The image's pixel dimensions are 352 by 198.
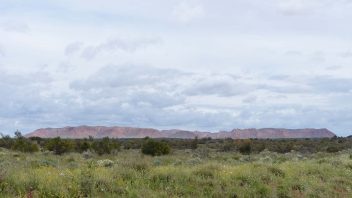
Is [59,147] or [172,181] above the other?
[59,147]

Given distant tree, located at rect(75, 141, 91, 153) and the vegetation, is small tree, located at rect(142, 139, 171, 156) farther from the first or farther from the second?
the vegetation

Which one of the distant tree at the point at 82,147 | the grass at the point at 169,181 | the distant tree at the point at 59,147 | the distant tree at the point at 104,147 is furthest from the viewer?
the distant tree at the point at 82,147

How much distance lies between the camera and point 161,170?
14.1 meters

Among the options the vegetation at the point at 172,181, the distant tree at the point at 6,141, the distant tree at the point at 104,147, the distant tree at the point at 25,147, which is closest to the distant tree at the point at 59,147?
the distant tree at the point at 25,147

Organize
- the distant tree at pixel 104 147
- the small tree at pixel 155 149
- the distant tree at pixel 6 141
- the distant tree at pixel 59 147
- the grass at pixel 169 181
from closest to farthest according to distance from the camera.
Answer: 1. the grass at pixel 169 181
2. the small tree at pixel 155 149
3. the distant tree at pixel 104 147
4. the distant tree at pixel 59 147
5. the distant tree at pixel 6 141

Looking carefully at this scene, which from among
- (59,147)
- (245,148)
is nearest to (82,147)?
(59,147)

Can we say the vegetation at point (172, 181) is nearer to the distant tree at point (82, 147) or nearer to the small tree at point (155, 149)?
the small tree at point (155, 149)

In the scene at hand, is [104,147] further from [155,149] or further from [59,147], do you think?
[155,149]

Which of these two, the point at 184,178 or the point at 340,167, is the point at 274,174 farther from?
the point at 340,167

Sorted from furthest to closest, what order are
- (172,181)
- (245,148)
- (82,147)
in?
1. (245,148)
2. (82,147)
3. (172,181)

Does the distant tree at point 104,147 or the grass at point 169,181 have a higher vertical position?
the distant tree at point 104,147

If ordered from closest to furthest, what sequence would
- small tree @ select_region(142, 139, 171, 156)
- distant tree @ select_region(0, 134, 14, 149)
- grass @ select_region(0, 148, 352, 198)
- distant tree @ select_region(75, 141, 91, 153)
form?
grass @ select_region(0, 148, 352, 198) → small tree @ select_region(142, 139, 171, 156) → distant tree @ select_region(75, 141, 91, 153) → distant tree @ select_region(0, 134, 14, 149)

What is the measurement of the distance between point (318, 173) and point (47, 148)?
87.8 ft

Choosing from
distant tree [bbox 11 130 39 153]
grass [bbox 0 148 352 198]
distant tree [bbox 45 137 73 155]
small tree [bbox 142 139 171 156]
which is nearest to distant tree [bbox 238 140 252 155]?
small tree [bbox 142 139 171 156]
